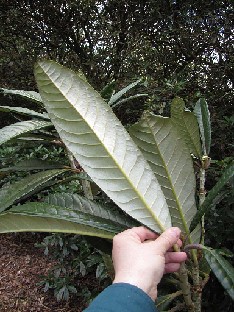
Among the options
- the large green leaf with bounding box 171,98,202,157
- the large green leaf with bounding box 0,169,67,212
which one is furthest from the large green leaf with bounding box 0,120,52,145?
the large green leaf with bounding box 171,98,202,157

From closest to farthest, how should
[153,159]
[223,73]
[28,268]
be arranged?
1. [153,159]
2. [223,73]
3. [28,268]

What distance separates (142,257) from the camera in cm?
83

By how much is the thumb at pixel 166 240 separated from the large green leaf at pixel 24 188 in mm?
480

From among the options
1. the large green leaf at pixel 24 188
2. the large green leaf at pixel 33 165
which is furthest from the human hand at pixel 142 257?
the large green leaf at pixel 33 165

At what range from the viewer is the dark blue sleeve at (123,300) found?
0.77 metres

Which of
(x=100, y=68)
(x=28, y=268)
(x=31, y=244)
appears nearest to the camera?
(x=28, y=268)

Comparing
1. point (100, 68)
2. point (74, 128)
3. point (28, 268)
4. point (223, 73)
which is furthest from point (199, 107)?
point (100, 68)

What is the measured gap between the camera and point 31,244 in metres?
3.78

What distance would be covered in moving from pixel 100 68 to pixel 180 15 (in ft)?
4.66

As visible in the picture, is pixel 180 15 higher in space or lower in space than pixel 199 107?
higher

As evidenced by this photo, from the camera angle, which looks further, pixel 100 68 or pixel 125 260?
pixel 100 68

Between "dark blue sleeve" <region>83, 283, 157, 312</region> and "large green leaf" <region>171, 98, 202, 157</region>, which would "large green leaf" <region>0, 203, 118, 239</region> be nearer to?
"dark blue sleeve" <region>83, 283, 157, 312</region>

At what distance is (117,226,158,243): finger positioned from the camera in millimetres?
876

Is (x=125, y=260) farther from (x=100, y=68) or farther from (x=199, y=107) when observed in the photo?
(x=100, y=68)
